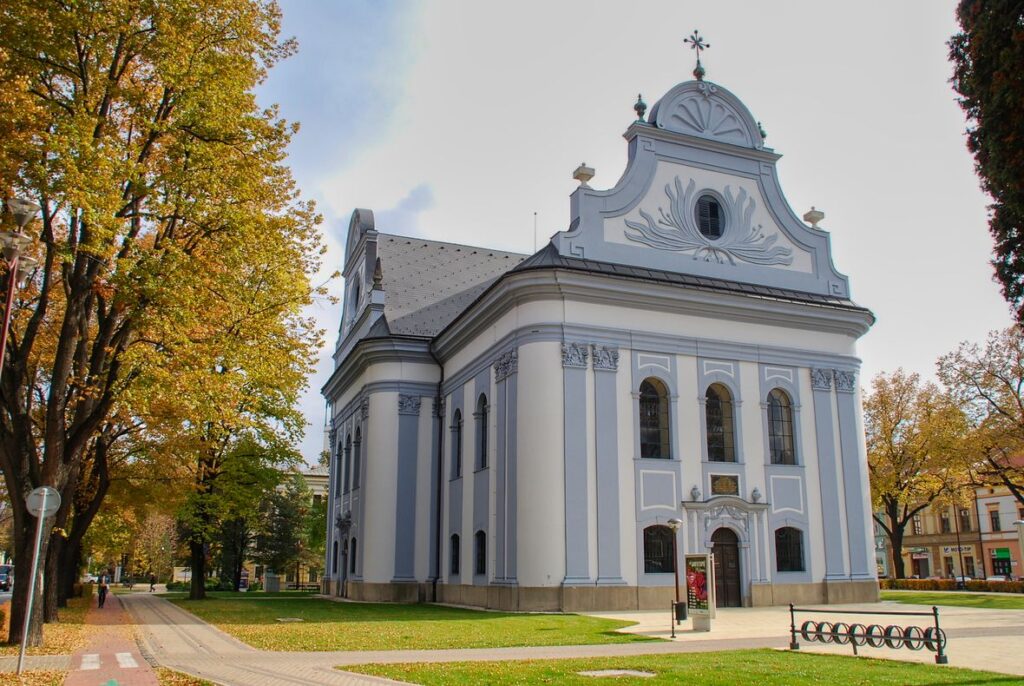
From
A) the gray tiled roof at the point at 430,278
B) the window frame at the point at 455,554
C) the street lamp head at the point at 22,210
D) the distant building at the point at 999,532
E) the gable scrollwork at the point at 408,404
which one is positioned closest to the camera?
the street lamp head at the point at 22,210

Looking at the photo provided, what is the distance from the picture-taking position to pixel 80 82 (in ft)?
61.2

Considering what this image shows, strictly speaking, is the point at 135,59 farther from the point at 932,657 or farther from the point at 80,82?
the point at 932,657

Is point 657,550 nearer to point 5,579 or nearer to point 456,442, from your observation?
point 456,442

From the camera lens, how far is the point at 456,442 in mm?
35312

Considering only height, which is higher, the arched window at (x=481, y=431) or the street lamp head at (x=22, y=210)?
the street lamp head at (x=22, y=210)

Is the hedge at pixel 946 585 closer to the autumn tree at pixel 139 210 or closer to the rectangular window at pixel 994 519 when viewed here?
the rectangular window at pixel 994 519

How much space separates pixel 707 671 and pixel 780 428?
62.8 feet

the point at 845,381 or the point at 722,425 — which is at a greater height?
the point at 845,381

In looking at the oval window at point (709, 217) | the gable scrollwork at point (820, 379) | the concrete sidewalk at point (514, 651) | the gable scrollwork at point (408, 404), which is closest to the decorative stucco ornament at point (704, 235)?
the oval window at point (709, 217)

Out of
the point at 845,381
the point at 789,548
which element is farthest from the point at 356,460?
the point at 845,381

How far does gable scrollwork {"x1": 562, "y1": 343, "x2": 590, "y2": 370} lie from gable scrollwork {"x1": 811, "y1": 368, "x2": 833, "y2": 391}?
903 cm

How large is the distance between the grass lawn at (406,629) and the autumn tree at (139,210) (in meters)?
5.08

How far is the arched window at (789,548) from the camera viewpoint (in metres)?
29.5

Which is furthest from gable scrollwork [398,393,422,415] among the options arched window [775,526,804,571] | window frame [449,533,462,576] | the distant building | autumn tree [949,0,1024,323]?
the distant building
